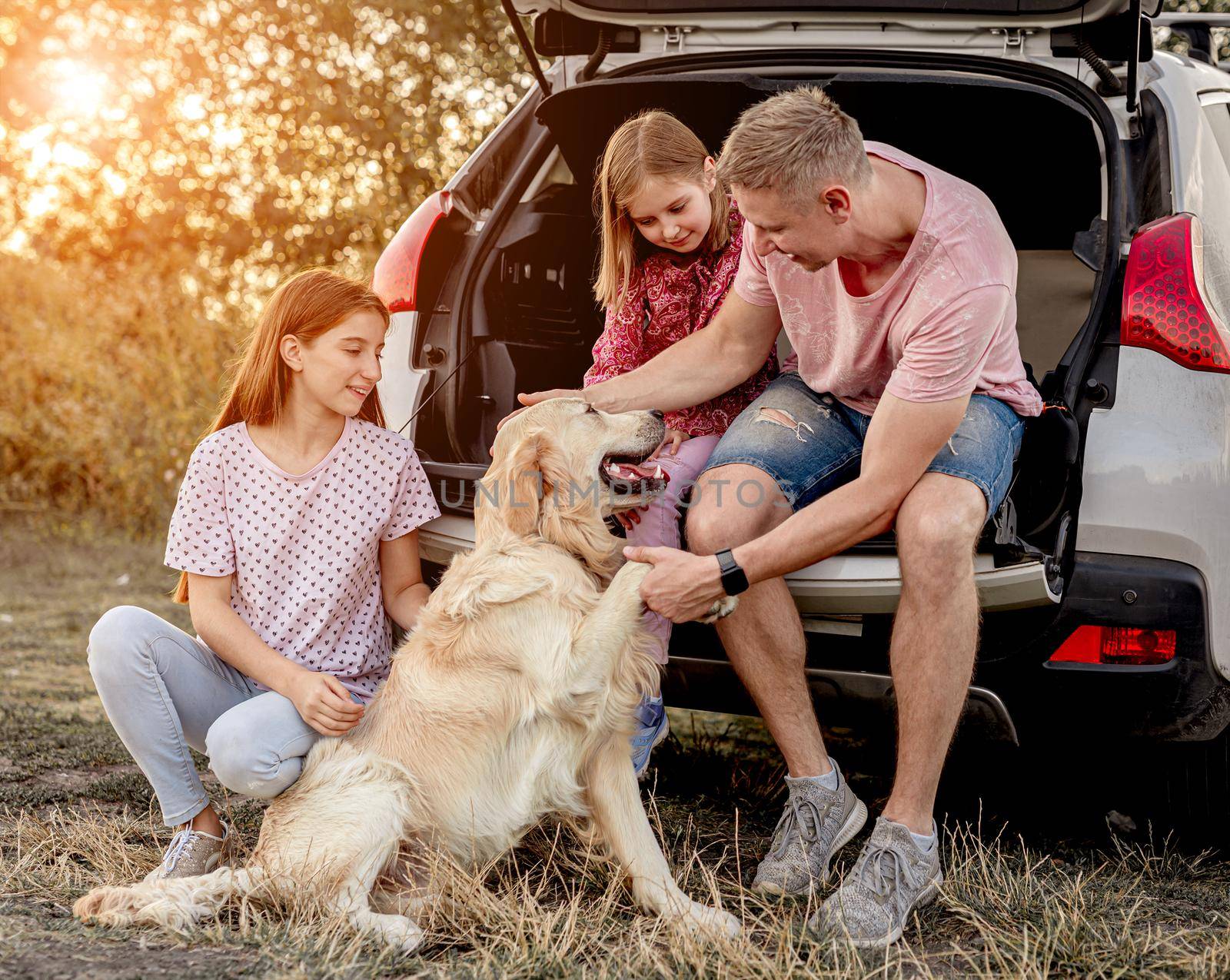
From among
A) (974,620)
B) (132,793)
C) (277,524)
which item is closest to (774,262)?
(974,620)

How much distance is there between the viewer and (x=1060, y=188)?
11.7ft

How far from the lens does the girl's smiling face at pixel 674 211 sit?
3.17 m

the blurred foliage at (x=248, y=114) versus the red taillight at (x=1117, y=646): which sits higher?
the blurred foliage at (x=248, y=114)

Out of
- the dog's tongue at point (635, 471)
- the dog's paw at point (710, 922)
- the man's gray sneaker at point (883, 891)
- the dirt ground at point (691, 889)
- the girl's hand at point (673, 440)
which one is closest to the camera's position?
the dirt ground at point (691, 889)

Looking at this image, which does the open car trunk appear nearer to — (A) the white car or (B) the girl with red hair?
(A) the white car

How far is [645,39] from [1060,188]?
1350mm

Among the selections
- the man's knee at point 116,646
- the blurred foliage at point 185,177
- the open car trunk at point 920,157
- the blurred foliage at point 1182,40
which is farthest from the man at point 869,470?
the blurred foliage at point 185,177

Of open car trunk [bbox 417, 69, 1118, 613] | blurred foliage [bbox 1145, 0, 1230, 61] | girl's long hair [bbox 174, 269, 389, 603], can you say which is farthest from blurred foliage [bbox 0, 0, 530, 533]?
girl's long hair [bbox 174, 269, 389, 603]

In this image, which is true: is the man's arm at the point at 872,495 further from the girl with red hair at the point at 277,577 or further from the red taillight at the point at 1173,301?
the girl with red hair at the point at 277,577

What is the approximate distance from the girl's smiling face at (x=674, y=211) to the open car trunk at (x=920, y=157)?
273mm

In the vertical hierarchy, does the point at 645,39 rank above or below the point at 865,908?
above

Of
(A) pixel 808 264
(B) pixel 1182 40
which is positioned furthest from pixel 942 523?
(B) pixel 1182 40

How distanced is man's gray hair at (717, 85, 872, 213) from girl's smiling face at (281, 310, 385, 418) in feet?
3.31

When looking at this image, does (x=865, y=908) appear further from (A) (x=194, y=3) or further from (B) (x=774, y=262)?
(A) (x=194, y=3)
